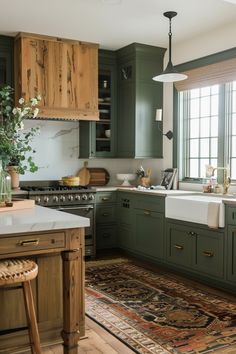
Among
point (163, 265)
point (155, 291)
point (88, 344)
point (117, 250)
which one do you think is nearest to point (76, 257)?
point (88, 344)

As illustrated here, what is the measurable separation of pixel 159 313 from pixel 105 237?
2.20 metres

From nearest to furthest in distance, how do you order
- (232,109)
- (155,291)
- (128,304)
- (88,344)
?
(88,344)
(128,304)
(155,291)
(232,109)

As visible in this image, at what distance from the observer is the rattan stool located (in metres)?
2.20

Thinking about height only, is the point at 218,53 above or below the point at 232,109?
above

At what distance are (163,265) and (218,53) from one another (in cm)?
250

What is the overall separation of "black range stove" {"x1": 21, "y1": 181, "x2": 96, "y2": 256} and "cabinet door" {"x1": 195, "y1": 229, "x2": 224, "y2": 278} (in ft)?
4.95

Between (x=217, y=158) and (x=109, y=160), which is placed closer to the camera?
(x=217, y=158)

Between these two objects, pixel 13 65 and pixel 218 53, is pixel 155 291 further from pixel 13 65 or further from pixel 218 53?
pixel 13 65

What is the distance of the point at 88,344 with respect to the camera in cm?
286

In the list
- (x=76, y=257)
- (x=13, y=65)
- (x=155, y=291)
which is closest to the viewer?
(x=76, y=257)

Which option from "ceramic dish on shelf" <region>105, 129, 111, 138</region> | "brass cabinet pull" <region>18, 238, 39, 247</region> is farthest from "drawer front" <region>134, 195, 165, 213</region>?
"brass cabinet pull" <region>18, 238, 39, 247</region>

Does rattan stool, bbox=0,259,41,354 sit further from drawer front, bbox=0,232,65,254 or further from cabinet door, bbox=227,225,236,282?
cabinet door, bbox=227,225,236,282

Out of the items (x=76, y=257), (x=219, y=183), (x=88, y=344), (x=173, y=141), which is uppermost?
(x=173, y=141)

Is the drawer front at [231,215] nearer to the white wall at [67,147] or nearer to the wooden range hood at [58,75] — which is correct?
the white wall at [67,147]
